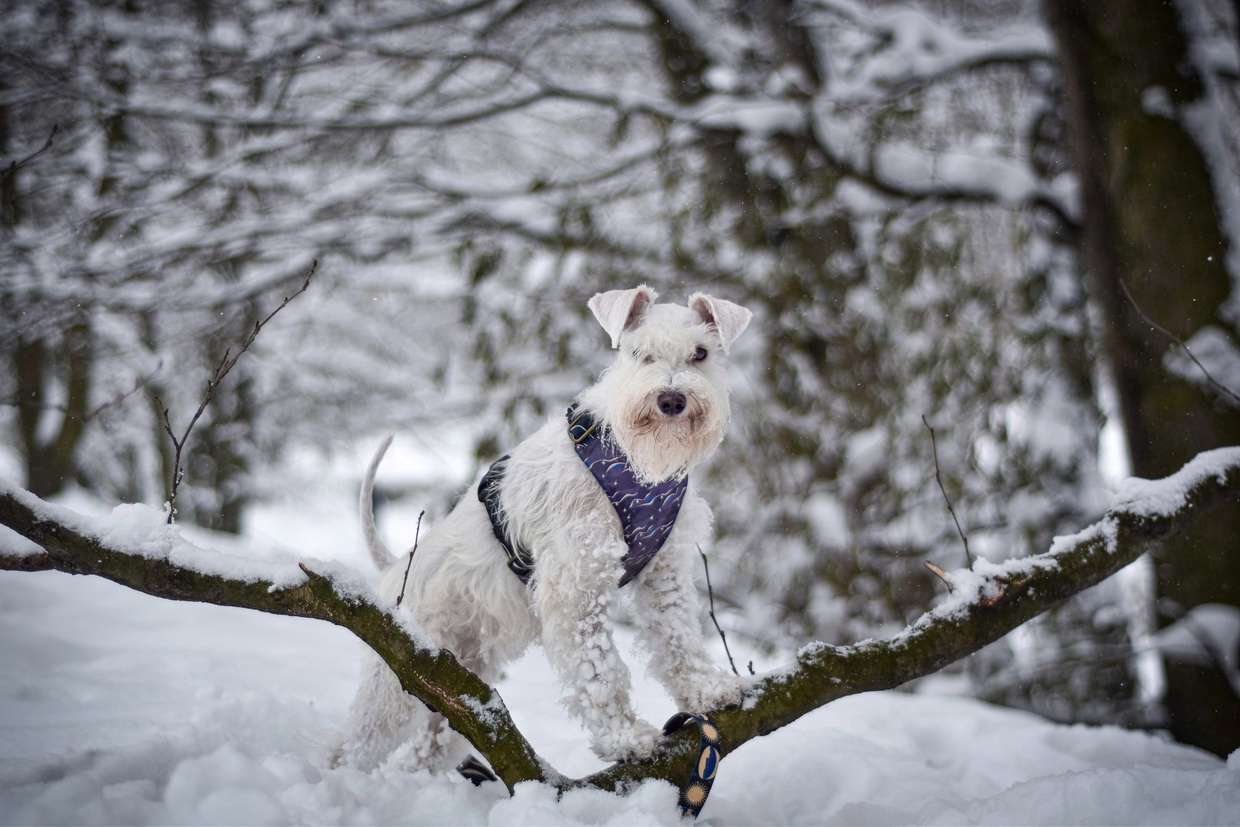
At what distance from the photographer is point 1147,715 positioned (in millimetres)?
5082

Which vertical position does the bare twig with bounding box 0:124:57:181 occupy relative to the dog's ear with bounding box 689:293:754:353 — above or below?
above

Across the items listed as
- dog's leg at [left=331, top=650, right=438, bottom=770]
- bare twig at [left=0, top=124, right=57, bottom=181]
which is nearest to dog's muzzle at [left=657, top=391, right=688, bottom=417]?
dog's leg at [left=331, top=650, right=438, bottom=770]

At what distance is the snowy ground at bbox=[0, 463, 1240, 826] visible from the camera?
1921mm

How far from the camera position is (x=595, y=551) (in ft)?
7.75

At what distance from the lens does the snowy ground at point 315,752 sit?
6.30ft

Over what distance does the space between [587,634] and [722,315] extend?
1303 millimetres

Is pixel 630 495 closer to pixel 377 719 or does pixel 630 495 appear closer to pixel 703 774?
pixel 703 774

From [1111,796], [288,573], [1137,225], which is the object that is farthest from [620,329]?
[1137,225]

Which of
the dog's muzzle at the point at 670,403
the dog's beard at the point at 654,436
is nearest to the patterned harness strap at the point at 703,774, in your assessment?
the dog's beard at the point at 654,436

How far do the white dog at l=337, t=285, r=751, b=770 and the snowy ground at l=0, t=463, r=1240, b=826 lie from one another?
0.31 m

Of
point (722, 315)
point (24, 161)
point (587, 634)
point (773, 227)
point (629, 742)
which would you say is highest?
point (24, 161)

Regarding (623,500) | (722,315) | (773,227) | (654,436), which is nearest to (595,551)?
(623,500)

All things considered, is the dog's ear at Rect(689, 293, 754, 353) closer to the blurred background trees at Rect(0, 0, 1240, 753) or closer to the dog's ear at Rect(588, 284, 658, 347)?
the dog's ear at Rect(588, 284, 658, 347)

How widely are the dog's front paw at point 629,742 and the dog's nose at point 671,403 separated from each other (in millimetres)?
1022
